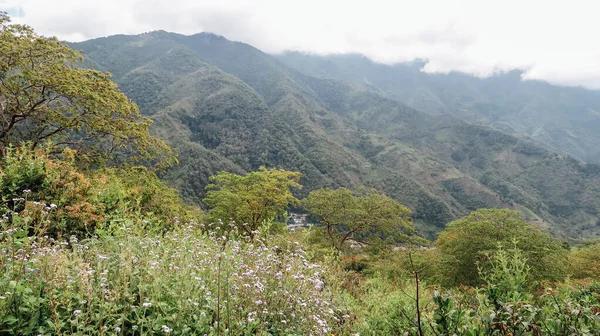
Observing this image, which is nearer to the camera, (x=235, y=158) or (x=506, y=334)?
(x=506, y=334)

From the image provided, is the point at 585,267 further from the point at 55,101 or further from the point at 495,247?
the point at 55,101

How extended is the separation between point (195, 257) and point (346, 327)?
2.23 m

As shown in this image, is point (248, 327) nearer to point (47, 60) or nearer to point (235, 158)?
point (47, 60)

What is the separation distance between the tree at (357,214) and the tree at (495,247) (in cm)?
663

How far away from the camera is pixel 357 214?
2409 centimetres

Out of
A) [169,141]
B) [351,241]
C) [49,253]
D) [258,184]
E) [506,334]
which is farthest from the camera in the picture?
[169,141]

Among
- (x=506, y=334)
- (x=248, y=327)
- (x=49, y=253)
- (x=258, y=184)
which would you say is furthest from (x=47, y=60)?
(x=506, y=334)

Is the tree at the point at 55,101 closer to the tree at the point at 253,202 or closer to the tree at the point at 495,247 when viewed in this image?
the tree at the point at 253,202

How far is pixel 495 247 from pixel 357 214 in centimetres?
1027

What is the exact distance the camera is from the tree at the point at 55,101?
40.0 ft

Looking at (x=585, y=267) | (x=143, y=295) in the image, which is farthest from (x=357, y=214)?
(x=143, y=295)

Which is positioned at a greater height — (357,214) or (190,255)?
(190,255)

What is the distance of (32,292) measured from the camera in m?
2.78

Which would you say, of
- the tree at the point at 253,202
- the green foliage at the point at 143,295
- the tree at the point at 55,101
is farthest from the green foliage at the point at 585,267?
the tree at the point at 55,101
